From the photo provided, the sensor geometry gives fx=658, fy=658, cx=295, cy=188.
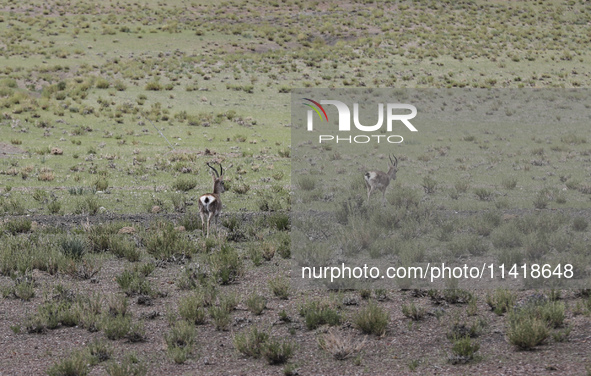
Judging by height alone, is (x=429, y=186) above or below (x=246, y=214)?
above

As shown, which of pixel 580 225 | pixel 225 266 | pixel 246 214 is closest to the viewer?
pixel 225 266

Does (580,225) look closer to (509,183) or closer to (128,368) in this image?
(509,183)

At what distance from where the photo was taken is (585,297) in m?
10.8

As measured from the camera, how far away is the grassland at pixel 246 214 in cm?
926

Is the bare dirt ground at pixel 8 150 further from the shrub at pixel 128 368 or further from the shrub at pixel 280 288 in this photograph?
the shrub at pixel 128 368

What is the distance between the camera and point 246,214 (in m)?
18.6

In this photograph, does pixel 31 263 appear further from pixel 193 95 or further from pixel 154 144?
pixel 193 95

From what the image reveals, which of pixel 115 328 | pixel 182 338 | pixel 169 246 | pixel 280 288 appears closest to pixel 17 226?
pixel 169 246

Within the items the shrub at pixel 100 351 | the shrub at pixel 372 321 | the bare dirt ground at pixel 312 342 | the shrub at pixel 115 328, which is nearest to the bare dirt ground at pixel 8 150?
the bare dirt ground at pixel 312 342

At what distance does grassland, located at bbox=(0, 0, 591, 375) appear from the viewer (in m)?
9.26

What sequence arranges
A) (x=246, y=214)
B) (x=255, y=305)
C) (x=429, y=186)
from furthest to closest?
(x=429, y=186) → (x=246, y=214) → (x=255, y=305)

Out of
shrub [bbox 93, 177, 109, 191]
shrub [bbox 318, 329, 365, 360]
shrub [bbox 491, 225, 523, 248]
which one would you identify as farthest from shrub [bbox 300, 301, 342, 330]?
shrub [bbox 93, 177, 109, 191]

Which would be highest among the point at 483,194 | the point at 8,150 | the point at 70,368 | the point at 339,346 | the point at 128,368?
the point at 8,150

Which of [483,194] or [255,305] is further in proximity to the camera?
[483,194]
